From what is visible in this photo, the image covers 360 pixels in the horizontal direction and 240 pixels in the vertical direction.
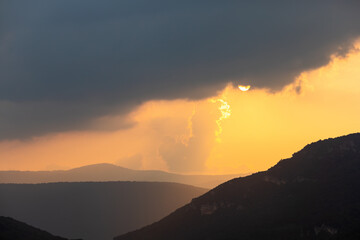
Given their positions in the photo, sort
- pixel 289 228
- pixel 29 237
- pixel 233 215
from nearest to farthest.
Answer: pixel 289 228
pixel 29 237
pixel 233 215

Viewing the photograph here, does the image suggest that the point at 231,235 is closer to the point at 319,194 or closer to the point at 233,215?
the point at 233,215

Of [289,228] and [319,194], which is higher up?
[319,194]

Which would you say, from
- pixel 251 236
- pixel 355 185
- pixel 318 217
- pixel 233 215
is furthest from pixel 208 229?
pixel 355 185

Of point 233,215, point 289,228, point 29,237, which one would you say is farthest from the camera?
point 233,215

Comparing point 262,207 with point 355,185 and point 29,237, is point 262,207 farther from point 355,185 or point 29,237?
point 29,237

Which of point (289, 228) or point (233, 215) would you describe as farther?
point (233, 215)

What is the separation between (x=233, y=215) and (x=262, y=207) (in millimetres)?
10329

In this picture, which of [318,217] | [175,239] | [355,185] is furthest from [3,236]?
[355,185]

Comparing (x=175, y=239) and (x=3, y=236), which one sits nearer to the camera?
(x=3, y=236)

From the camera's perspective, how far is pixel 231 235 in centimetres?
18225

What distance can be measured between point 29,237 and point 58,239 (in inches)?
383

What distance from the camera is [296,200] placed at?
194 meters

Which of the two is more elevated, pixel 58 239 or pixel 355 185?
pixel 355 185

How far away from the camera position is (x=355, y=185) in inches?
7766
